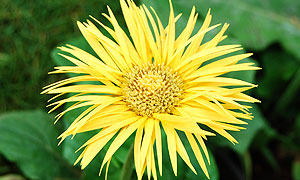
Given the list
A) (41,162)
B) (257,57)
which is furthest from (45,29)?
(257,57)

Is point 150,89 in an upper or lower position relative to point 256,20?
lower

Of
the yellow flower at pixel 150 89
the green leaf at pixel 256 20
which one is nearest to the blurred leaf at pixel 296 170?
the green leaf at pixel 256 20

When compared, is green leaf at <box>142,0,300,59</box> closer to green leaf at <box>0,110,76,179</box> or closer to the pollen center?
the pollen center

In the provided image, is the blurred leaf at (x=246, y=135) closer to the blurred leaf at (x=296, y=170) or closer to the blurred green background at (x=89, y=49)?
the blurred green background at (x=89, y=49)

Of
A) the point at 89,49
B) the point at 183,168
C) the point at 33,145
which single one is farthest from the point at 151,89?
the point at 33,145

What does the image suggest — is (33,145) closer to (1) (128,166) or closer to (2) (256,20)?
(1) (128,166)

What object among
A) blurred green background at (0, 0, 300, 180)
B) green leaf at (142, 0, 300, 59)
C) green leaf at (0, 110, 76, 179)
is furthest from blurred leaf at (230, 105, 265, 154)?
green leaf at (0, 110, 76, 179)

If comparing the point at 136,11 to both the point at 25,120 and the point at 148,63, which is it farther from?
the point at 25,120
